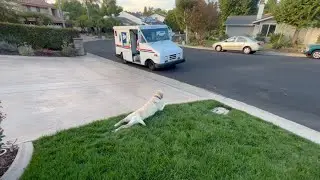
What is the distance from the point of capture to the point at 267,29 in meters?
26.2

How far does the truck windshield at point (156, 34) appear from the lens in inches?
413

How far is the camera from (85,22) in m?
45.4

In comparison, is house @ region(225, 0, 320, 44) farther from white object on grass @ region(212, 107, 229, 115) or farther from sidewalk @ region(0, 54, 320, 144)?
white object on grass @ region(212, 107, 229, 115)

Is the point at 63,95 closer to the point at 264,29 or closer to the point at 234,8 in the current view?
the point at 264,29

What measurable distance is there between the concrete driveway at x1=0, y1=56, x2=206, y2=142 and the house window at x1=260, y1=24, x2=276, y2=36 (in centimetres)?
2340

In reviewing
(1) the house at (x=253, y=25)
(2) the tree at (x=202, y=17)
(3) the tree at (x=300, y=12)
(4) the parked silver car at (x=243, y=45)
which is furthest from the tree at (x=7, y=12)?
(1) the house at (x=253, y=25)

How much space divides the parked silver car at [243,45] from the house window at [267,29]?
34.3ft

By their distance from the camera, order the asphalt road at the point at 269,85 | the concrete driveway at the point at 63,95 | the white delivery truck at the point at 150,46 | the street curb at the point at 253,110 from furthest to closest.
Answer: the white delivery truck at the point at 150,46 → the asphalt road at the point at 269,85 → the concrete driveway at the point at 63,95 → the street curb at the point at 253,110

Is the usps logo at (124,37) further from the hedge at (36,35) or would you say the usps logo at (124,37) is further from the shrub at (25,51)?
the shrub at (25,51)

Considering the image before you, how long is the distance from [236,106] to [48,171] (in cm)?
482

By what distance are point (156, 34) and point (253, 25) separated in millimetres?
22845

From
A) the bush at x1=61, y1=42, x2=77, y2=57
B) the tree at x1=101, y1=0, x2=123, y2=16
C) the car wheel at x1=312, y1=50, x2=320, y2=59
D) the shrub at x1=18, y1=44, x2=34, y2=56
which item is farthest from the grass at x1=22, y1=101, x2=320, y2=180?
the tree at x1=101, y1=0, x2=123, y2=16

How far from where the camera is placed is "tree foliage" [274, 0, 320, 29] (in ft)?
54.0

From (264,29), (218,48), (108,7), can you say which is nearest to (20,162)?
(218,48)
